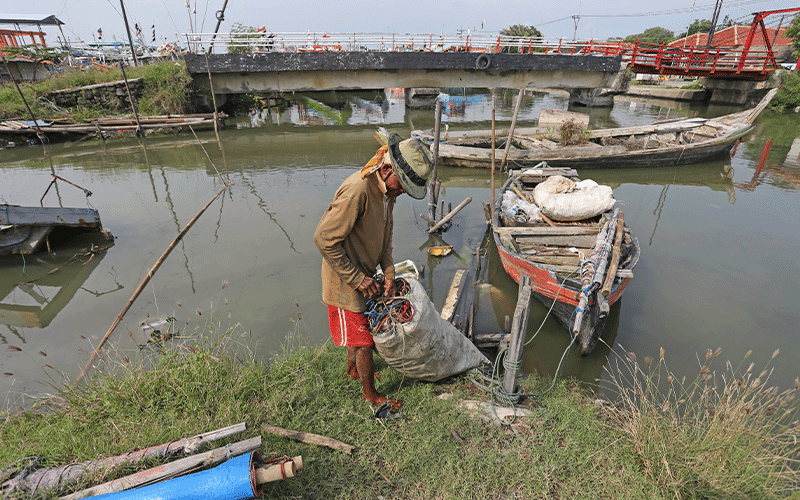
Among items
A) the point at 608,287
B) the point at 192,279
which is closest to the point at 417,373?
the point at 608,287

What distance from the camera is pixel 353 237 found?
2584 mm

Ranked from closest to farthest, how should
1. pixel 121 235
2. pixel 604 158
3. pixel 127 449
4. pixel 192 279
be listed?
pixel 127 449 → pixel 192 279 → pixel 121 235 → pixel 604 158

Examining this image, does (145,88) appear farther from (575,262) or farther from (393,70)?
(575,262)

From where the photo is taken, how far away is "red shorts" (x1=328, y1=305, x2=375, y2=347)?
9.00 ft

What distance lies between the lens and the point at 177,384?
292cm

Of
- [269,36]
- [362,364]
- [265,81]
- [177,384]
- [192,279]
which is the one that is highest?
[269,36]

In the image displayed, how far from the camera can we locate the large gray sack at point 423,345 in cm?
269

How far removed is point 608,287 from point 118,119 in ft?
59.9

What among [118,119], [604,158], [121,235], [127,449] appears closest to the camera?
[127,449]

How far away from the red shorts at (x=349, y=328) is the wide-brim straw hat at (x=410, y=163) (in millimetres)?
989

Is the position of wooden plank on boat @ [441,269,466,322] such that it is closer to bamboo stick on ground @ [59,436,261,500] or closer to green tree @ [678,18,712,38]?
bamboo stick on ground @ [59,436,261,500]

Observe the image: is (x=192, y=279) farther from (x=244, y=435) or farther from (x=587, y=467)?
(x=587, y=467)

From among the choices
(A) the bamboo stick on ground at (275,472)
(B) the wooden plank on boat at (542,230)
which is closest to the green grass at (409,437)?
(A) the bamboo stick on ground at (275,472)

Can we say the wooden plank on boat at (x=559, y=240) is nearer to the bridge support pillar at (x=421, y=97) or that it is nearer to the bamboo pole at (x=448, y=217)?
the bamboo pole at (x=448, y=217)
